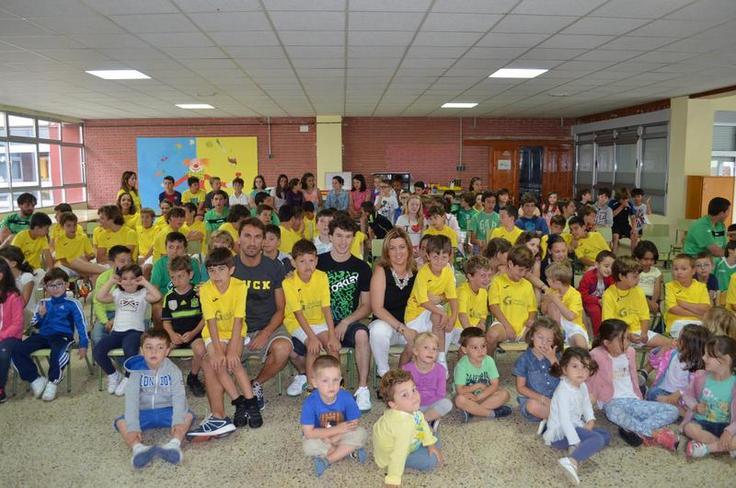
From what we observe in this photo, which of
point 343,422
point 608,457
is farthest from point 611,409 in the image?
point 343,422

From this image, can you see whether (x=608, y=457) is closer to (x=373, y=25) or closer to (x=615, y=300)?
(x=615, y=300)

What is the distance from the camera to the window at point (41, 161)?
1190 cm

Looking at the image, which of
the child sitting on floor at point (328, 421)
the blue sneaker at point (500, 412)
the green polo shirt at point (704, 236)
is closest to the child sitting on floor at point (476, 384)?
the blue sneaker at point (500, 412)

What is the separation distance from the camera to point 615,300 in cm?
433

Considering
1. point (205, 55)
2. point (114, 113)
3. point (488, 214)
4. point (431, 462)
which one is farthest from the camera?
point (114, 113)

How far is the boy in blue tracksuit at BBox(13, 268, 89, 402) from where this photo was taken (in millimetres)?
4113

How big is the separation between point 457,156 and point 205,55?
959 centimetres

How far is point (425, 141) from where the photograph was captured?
1499 centimetres

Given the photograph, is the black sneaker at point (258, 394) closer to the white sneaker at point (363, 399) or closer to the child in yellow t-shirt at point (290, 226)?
the white sneaker at point (363, 399)

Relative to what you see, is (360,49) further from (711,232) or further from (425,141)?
(425,141)

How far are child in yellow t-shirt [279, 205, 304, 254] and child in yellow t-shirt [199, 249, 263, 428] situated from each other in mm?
2246

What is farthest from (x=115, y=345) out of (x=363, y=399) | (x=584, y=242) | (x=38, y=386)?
(x=584, y=242)

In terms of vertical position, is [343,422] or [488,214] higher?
[488,214]

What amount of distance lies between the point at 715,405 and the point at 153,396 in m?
3.56
